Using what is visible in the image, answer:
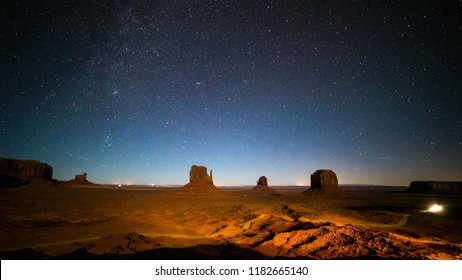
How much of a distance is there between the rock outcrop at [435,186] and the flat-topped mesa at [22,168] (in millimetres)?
189578

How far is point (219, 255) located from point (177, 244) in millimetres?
3151

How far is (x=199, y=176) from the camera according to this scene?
83.6 metres

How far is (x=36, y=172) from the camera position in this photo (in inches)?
3509

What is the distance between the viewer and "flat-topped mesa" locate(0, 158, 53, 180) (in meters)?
83.2

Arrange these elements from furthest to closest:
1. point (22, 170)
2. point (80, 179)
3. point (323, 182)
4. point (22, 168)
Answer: point (80, 179)
point (22, 168)
point (22, 170)
point (323, 182)

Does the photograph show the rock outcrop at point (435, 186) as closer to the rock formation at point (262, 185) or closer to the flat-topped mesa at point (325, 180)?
the flat-topped mesa at point (325, 180)

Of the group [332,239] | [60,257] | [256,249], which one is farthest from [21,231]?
[332,239]

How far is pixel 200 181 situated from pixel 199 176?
7.11 ft

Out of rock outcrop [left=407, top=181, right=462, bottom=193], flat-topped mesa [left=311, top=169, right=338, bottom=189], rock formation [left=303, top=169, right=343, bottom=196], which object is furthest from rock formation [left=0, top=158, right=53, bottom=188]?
rock outcrop [left=407, top=181, right=462, bottom=193]

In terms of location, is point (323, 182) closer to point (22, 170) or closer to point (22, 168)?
point (22, 170)

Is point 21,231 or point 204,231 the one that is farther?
point 204,231

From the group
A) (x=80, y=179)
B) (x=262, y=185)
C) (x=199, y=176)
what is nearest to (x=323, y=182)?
(x=262, y=185)
